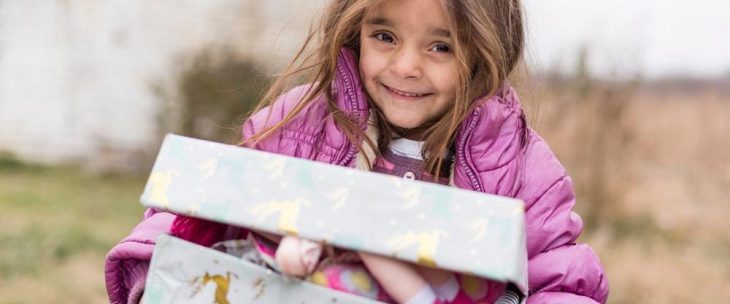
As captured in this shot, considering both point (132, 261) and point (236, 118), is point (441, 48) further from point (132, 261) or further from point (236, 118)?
point (236, 118)

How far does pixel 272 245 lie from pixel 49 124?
4.23 metres

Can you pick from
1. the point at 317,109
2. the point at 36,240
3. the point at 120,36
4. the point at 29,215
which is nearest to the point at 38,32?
the point at 120,36

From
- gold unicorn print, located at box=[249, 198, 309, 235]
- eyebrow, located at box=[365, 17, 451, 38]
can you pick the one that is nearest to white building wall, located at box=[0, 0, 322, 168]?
eyebrow, located at box=[365, 17, 451, 38]

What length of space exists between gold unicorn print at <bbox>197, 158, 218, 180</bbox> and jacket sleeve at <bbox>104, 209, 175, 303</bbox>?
0.97 ft

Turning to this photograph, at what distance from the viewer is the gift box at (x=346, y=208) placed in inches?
50.9

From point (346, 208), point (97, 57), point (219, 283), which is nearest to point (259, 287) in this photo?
point (219, 283)

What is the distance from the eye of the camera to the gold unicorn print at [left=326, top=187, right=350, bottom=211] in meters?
1.35

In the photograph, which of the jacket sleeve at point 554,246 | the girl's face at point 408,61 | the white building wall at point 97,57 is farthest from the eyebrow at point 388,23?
the white building wall at point 97,57

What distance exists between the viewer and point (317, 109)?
195cm

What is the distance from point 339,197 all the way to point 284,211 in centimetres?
8

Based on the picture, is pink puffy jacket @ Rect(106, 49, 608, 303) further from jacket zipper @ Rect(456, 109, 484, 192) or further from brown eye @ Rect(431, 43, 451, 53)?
brown eye @ Rect(431, 43, 451, 53)

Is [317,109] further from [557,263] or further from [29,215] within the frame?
[29,215]

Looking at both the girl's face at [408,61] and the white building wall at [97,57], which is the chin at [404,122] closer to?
the girl's face at [408,61]

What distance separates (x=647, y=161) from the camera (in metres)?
4.49
